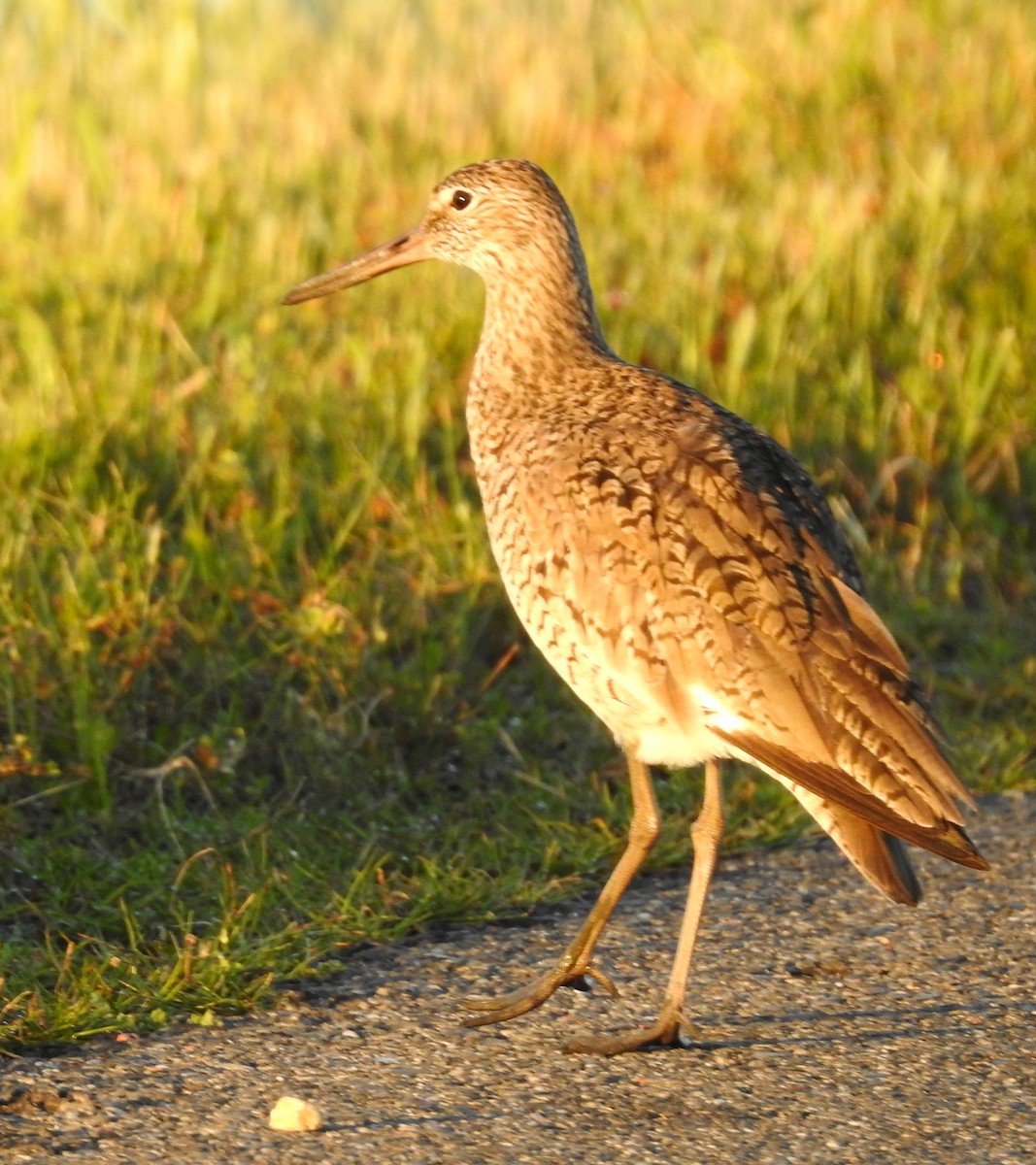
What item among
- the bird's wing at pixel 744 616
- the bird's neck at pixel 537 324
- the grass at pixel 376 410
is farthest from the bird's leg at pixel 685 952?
the bird's neck at pixel 537 324

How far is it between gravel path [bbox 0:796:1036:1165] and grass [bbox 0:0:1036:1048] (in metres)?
0.18

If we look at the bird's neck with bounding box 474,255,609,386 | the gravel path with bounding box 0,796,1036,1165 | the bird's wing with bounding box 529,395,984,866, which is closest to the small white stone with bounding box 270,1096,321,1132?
the gravel path with bounding box 0,796,1036,1165

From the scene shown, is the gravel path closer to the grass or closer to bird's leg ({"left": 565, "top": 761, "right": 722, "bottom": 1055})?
bird's leg ({"left": 565, "top": 761, "right": 722, "bottom": 1055})

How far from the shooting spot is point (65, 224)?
746cm

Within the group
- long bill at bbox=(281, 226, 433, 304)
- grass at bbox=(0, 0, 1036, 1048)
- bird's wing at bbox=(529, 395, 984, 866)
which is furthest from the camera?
long bill at bbox=(281, 226, 433, 304)

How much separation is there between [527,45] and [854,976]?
6.08m

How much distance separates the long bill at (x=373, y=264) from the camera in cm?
512

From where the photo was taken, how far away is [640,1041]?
375 cm

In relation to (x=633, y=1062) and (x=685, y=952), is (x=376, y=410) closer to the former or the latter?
(x=685, y=952)

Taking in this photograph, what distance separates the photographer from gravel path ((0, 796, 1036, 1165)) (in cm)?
334

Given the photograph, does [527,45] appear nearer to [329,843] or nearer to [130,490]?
[130,490]

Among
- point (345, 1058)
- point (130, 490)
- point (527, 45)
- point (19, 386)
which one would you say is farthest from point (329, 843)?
point (527, 45)

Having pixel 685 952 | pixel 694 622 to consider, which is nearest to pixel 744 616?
pixel 694 622

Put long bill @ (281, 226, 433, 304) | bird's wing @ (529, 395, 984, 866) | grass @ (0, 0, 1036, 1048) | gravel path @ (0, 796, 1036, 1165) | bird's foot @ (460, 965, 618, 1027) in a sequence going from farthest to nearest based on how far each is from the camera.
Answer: long bill @ (281, 226, 433, 304) < grass @ (0, 0, 1036, 1048) < bird's foot @ (460, 965, 618, 1027) < bird's wing @ (529, 395, 984, 866) < gravel path @ (0, 796, 1036, 1165)
